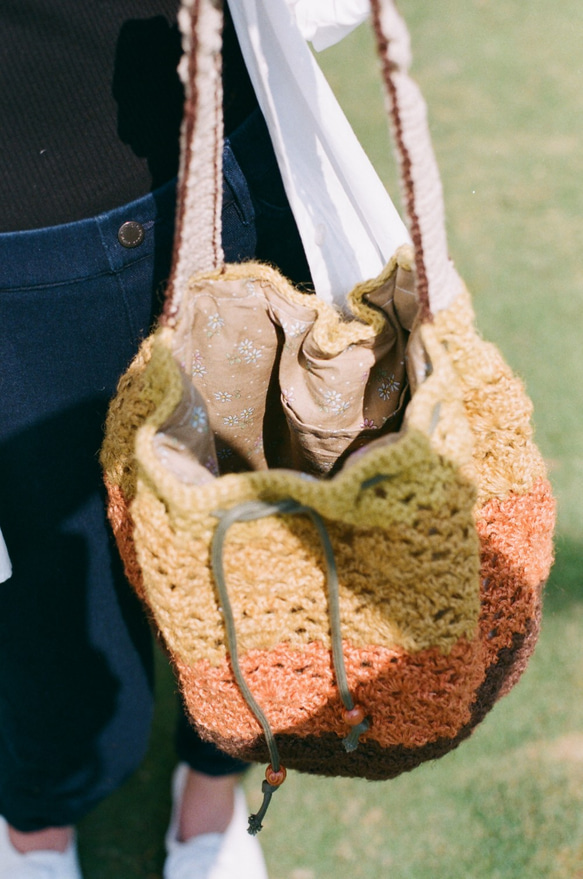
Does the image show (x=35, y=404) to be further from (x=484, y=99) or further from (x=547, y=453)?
(x=484, y=99)

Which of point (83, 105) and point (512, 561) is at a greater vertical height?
point (83, 105)

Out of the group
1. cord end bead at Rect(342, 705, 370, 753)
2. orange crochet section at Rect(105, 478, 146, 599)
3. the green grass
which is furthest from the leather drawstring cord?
the green grass

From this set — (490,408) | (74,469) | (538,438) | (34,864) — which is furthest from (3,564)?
(538,438)

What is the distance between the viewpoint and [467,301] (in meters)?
0.65

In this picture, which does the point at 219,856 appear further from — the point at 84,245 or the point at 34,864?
the point at 84,245

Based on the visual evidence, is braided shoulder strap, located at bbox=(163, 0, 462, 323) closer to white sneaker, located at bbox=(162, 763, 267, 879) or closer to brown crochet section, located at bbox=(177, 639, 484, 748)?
brown crochet section, located at bbox=(177, 639, 484, 748)

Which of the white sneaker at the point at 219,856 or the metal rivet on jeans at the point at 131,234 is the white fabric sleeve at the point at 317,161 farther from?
the white sneaker at the point at 219,856

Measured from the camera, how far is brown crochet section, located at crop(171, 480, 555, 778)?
69cm

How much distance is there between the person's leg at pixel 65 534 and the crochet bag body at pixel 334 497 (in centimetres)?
10

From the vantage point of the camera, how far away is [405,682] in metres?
0.69

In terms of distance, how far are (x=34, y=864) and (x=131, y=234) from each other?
3.94ft

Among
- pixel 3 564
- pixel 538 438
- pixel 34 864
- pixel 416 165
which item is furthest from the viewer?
pixel 538 438

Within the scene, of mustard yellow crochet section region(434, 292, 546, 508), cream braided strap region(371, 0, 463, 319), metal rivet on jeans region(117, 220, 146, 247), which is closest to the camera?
cream braided strap region(371, 0, 463, 319)

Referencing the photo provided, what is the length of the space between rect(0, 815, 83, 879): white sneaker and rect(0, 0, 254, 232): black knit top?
1184mm
